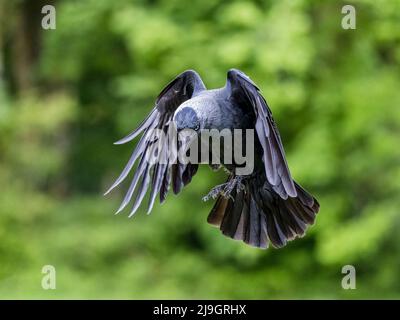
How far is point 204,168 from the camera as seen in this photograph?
1220 cm

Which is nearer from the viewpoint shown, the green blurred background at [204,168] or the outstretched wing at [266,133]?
the outstretched wing at [266,133]

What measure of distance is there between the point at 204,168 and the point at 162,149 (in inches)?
263

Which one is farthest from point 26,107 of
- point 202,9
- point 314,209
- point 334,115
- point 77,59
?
point 314,209

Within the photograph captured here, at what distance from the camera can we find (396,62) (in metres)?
12.6

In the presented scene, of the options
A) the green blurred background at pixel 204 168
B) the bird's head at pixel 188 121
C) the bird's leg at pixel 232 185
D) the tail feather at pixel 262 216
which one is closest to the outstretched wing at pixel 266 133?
the bird's head at pixel 188 121

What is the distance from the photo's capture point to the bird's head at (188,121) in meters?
4.82

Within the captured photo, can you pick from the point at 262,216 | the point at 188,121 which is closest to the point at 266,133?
the point at 188,121

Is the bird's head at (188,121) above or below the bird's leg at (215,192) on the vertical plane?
above

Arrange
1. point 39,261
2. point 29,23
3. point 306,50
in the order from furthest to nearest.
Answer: point 29,23, point 39,261, point 306,50

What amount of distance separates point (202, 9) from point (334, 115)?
2382 millimetres

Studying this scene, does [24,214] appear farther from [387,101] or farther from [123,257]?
[387,101]

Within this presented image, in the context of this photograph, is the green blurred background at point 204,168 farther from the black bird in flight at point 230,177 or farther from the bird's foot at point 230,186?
the bird's foot at point 230,186

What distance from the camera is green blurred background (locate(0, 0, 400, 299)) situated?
38.0ft

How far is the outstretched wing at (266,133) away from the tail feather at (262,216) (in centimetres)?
55
